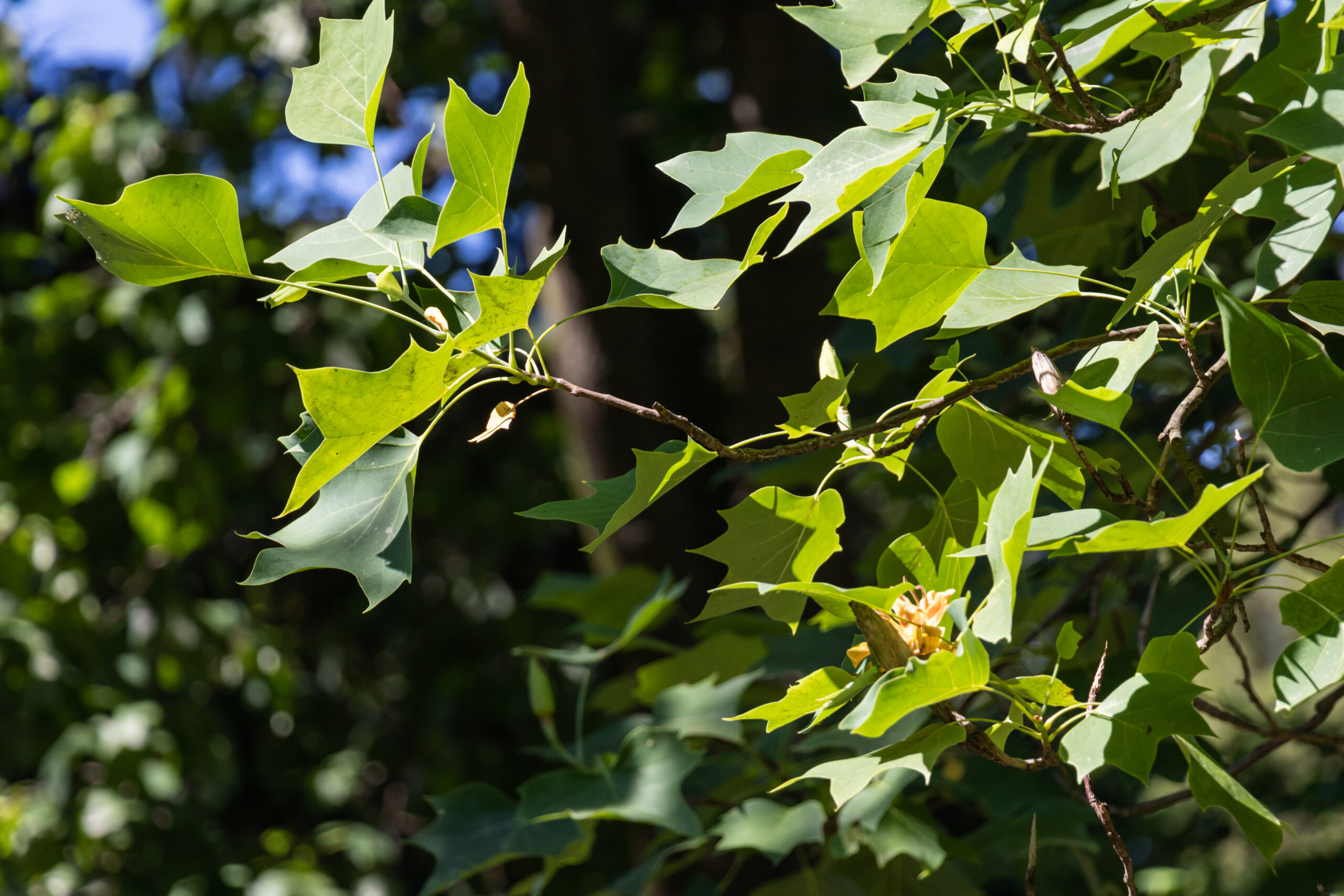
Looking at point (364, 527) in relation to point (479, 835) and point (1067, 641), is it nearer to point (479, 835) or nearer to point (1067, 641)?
point (1067, 641)

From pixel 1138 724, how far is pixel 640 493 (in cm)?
20

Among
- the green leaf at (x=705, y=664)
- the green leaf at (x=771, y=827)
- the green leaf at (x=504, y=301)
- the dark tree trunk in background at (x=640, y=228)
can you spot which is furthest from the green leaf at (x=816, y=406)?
the dark tree trunk in background at (x=640, y=228)

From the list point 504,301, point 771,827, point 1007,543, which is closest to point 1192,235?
point 1007,543

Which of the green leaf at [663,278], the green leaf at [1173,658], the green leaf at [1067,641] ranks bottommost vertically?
the green leaf at [1067,641]

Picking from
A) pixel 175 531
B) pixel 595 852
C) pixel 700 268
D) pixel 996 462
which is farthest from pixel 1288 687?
pixel 175 531

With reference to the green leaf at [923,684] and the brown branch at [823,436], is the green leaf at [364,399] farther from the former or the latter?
the green leaf at [923,684]

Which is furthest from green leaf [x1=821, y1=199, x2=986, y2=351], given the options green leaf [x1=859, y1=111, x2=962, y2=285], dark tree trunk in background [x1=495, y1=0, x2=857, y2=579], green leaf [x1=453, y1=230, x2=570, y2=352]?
dark tree trunk in background [x1=495, y1=0, x2=857, y2=579]

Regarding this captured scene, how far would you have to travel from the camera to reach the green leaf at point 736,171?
41cm

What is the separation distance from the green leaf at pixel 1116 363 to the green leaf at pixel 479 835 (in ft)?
1.66

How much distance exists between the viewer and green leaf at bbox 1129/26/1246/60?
14.2 inches

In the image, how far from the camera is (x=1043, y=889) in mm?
1057

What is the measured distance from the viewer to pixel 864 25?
40cm

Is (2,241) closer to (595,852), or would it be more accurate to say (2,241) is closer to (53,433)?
(53,433)

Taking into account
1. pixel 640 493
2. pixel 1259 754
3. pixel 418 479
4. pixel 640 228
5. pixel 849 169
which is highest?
pixel 849 169
